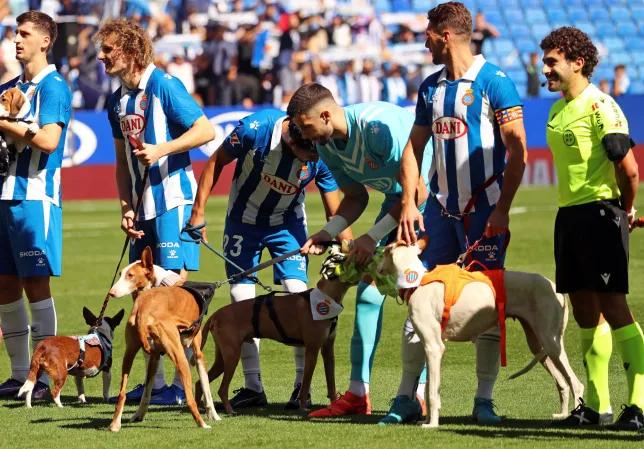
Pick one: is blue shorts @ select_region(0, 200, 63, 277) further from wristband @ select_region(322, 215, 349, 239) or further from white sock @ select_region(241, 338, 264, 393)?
wristband @ select_region(322, 215, 349, 239)

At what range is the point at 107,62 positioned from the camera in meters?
7.52

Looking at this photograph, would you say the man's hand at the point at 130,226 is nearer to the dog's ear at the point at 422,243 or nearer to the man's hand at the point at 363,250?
the man's hand at the point at 363,250

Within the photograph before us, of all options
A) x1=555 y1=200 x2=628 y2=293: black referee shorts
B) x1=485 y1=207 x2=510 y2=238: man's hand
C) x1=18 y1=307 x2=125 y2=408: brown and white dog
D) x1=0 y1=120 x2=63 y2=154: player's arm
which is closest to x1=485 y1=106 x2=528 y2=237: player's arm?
x1=485 y1=207 x2=510 y2=238: man's hand

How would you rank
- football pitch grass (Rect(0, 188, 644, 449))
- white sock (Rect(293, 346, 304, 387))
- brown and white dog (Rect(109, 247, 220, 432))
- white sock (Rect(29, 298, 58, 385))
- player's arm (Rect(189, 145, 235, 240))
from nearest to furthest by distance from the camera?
football pitch grass (Rect(0, 188, 644, 449)) → brown and white dog (Rect(109, 247, 220, 432)) → player's arm (Rect(189, 145, 235, 240)) → white sock (Rect(293, 346, 304, 387)) → white sock (Rect(29, 298, 58, 385))

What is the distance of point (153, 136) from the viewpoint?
7.64 m

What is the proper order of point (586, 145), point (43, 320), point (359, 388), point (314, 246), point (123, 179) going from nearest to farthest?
1. point (586, 145)
2. point (314, 246)
3. point (359, 388)
4. point (123, 179)
5. point (43, 320)


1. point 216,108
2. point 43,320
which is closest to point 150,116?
point 43,320

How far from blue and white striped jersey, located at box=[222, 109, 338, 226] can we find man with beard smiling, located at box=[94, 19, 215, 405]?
0.24 m

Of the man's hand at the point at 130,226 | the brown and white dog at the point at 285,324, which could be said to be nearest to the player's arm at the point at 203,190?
the man's hand at the point at 130,226

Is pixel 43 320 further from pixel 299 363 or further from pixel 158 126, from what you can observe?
pixel 299 363

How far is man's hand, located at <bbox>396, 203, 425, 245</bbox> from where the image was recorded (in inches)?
250

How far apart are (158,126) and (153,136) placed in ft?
0.22

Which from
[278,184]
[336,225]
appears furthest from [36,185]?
[336,225]

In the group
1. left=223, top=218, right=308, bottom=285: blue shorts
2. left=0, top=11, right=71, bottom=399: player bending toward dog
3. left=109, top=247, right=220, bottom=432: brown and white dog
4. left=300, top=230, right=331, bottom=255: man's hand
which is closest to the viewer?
left=109, top=247, right=220, bottom=432: brown and white dog
